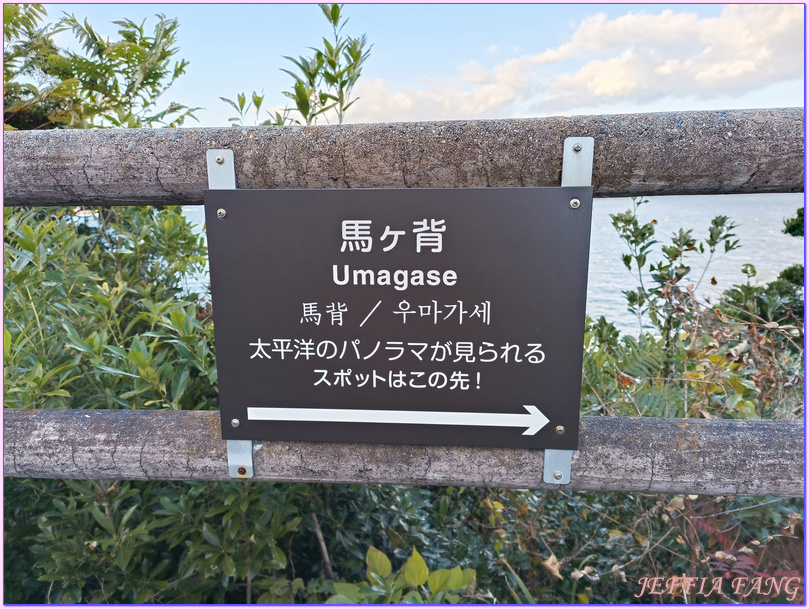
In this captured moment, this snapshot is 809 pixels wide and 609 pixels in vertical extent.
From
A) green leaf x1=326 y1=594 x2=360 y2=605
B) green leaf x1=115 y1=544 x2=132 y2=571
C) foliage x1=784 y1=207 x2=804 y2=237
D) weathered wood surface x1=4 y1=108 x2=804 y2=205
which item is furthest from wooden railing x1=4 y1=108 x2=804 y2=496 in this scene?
foliage x1=784 y1=207 x2=804 y2=237

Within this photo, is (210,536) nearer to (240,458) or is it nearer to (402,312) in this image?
(240,458)

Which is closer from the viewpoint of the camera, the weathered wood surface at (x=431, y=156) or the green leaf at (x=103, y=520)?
the weathered wood surface at (x=431, y=156)

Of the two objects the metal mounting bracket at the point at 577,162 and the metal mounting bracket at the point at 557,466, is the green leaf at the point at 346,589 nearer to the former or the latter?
the metal mounting bracket at the point at 557,466

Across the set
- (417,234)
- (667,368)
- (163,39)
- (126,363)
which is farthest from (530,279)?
(163,39)

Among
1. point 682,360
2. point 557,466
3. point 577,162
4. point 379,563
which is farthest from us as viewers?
point 682,360

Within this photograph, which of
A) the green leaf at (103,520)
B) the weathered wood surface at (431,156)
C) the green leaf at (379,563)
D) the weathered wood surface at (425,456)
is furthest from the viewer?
the green leaf at (103,520)

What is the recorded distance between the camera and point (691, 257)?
2330 mm

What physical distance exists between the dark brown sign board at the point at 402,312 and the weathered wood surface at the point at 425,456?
61mm

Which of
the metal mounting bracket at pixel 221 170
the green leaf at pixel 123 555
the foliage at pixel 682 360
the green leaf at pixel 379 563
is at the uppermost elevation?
the metal mounting bracket at pixel 221 170

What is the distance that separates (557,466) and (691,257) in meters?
1.70

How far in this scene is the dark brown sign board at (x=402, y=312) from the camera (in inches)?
37.7

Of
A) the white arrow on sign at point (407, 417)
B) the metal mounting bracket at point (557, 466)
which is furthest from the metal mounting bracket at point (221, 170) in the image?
the metal mounting bracket at point (557, 466)

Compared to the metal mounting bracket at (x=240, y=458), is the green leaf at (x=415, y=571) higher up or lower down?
lower down

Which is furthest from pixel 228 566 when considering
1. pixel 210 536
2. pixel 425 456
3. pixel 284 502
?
pixel 425 456
